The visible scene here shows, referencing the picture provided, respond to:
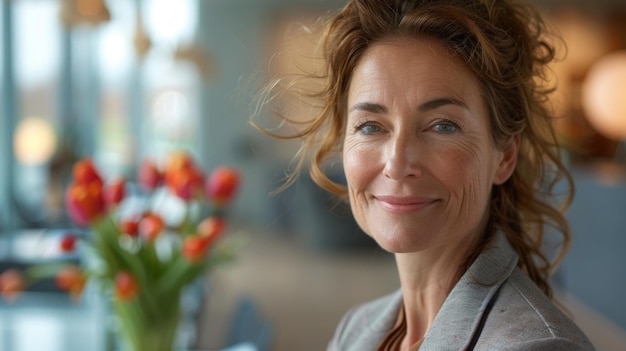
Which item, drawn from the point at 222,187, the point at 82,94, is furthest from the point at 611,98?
the point at 82,94

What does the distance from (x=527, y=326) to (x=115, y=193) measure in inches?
52.4

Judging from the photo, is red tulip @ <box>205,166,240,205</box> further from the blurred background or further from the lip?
the lip

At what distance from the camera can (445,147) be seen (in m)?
0.99

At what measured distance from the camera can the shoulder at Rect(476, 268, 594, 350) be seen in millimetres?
877

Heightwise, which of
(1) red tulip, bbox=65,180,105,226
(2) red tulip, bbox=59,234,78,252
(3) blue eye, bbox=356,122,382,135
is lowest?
(2) red tulip, bbox=59,234,78,252

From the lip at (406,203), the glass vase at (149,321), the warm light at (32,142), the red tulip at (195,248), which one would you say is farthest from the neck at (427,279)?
the warm light at (32,142)

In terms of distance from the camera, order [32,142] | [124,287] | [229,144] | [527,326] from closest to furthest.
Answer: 1. [527,326]
2. [124,287]
3. [32,142]
4. [229,144]

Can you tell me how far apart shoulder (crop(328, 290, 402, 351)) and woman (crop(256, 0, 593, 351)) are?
89 millimetres

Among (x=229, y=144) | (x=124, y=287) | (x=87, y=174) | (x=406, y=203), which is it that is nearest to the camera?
(x=406, y=203)

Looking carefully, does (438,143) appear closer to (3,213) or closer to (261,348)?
(261,348)

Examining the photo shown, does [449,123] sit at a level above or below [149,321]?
above

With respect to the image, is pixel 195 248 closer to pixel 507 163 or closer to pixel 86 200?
pixel 86 200

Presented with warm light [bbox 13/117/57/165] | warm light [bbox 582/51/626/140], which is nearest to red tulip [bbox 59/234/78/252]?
warm light [bbox 582/51/626/140]

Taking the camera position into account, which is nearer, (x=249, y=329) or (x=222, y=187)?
(x=222, y=187)
